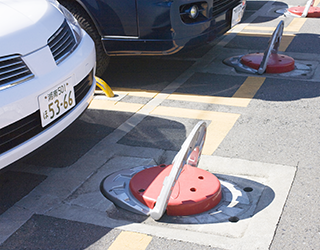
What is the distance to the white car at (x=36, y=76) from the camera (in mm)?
2240

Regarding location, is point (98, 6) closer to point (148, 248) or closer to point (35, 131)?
point (35, 131)

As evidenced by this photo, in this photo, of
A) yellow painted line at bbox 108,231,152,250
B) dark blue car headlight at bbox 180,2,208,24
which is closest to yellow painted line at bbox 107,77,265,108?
dark blue car headlight at bbox 180,2,208,24

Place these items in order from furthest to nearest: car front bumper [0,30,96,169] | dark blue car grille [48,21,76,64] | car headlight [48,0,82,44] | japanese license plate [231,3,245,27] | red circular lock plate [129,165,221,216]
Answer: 1. japanese license plate [231,3,245,27]
2. car headlight [48,0,82,44]
3. dark blue car grille [48,21,76,64]
4. red circular lock plate [129,165,221,216]
5. car front bumper [0,30,96,169]

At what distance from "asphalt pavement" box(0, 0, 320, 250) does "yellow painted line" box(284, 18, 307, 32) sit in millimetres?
1982

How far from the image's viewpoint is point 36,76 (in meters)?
2.40

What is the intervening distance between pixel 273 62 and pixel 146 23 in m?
1.68

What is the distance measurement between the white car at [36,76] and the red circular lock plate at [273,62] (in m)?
2.47

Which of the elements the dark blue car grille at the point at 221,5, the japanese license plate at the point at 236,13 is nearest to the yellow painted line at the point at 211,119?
the dark blue car grille at the point at 221,5

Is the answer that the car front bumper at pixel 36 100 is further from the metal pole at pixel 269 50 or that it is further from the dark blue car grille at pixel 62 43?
the metal pole at pixel 269 50

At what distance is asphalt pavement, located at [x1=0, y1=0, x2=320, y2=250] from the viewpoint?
218cm

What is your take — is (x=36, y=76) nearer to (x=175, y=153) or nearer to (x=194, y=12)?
(x=175, y=153)

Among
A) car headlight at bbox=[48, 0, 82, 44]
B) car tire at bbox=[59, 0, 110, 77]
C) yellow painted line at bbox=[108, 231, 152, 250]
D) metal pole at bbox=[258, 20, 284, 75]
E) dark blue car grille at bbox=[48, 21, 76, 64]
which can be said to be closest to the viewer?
yellow painted line at bbox=[108, 231, 152, 250]

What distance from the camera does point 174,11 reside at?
3910 millimetres

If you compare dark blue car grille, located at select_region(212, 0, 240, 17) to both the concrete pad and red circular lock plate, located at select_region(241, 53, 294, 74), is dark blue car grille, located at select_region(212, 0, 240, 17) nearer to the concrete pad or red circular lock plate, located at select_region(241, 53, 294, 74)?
red circular lock plate, located at select_region(241, 53, 294, 74)
